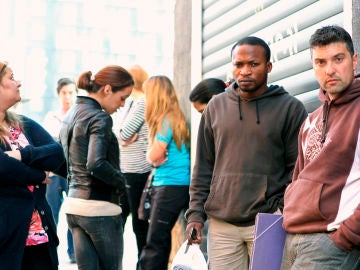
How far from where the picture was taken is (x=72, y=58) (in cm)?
3697

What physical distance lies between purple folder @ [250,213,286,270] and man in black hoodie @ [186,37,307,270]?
765mm

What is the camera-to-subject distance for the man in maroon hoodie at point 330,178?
3305mm

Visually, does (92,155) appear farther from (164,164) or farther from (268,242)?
(268,242)

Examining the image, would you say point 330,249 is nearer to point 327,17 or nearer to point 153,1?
point 327,17

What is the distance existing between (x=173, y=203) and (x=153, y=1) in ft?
115

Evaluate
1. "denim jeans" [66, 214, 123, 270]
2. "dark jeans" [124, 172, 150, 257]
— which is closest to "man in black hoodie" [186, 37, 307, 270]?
"denim jeans" [66, 214, 123, 270]

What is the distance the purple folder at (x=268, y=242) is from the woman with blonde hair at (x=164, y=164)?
315 centimetres

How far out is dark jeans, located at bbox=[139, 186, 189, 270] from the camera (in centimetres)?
685

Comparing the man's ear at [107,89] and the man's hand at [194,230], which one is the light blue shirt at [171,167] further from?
the man's hand at [194,230]

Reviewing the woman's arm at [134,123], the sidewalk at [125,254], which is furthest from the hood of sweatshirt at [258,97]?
the sidewalk at [125,254]

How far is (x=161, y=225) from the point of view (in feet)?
22.5

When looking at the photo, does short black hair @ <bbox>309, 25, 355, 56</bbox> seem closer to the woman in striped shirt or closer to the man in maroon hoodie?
the man in maroon hoodie

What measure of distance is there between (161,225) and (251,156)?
2.47 metres

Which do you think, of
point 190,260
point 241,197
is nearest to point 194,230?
point 190,260
